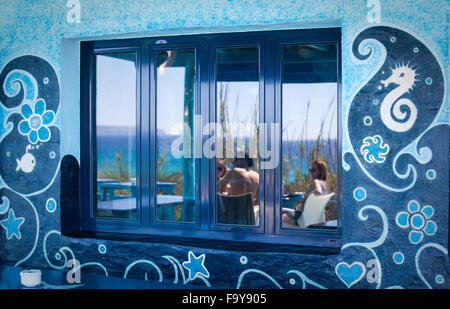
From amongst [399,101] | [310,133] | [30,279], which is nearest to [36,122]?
[30,279]

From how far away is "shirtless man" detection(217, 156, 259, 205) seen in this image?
466 centimetres

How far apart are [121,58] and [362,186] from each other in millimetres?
2570

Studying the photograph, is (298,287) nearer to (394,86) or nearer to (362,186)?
(362,186)

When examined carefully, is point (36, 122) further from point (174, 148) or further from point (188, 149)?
point (188, 149)

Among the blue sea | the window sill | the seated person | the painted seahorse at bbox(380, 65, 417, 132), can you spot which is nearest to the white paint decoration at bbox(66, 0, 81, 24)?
the blue sea

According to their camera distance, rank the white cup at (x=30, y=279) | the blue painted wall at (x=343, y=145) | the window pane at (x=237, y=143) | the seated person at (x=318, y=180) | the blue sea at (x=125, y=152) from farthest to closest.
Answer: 1. the seated person at (x=318, y=180)
2. the blue sea at (x=125, y=152)
3. the window pane at (x=237, y=143)
4. the white cup at (x=30, y=279)
5. the blue painted wall at (x=343, y=145)

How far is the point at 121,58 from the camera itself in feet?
15.6

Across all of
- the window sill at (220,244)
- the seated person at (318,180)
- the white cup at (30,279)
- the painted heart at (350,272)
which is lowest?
the white cup at (30,279)

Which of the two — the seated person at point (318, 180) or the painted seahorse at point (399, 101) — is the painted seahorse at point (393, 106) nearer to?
the painted seahorse at point (399, 101)

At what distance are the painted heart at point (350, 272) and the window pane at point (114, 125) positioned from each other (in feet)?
6.44

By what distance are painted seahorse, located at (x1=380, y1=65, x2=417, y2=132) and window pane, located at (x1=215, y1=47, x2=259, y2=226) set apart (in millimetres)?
1233

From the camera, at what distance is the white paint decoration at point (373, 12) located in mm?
3715

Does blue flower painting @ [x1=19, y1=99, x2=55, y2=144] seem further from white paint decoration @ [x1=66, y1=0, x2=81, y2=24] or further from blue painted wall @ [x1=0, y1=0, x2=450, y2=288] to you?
white paint decoration @ [x1=66, y1=0, x2=81, y2=24]

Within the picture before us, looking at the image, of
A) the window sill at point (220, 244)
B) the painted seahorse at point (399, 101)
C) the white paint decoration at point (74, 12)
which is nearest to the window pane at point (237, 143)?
the window sill at point (220, 244)
